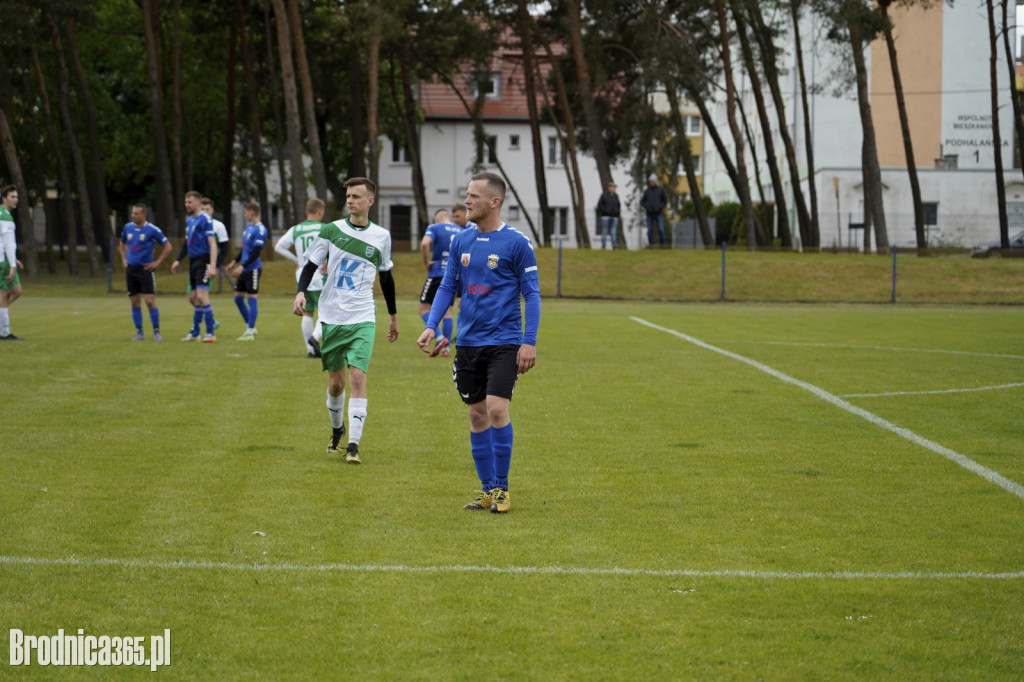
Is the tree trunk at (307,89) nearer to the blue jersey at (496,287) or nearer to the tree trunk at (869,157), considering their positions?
the tree trunk at (869,157)

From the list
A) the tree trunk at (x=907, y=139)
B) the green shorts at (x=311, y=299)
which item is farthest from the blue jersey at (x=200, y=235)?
the tree trunk at (x=907, y=139)

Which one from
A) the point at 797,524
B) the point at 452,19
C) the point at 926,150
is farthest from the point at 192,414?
the point at 926,150

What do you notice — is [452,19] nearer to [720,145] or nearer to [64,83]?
[720,145]

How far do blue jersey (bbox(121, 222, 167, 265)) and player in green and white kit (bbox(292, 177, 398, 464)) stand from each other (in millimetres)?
9858

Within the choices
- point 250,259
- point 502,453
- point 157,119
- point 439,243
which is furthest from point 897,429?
point 157,119

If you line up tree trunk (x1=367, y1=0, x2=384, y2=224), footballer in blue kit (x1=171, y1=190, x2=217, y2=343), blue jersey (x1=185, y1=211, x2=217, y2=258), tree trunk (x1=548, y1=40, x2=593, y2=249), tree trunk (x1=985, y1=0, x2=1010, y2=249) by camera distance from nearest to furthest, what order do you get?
footballer in blue kit (x1=171, y1=190, x2=217, y2=343) < blue jersey (x1=185, y1=211, x2=217, y2=258) < tree trunk (x1=367, y1=0, x2=384, y2=224) < tree trunk (x1=985, y1=0, x2=1010, y2=249) < tree trunk (x1=548, y1=40, x2=593, y2=249)

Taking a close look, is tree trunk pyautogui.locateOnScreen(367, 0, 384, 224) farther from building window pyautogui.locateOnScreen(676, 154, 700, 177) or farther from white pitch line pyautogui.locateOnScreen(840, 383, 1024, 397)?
white pitch line pyautogui.locateOnScreen(840, 383, 1024, 397)

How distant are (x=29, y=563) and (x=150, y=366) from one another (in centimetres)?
966

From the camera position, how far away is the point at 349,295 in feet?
31.3

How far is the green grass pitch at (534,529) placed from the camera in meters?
4.92

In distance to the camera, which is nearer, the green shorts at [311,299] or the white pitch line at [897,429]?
the white pitch line at [897,429]

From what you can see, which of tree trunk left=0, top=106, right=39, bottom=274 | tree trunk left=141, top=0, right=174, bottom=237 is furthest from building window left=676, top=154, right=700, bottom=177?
tree trunk left=0, top=106, right=39, bottom=274

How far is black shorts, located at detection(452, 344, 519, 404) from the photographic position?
751 centimetres

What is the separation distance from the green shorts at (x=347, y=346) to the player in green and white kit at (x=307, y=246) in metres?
5.25
